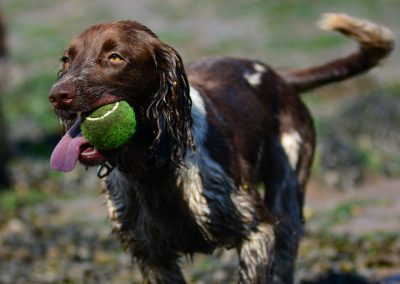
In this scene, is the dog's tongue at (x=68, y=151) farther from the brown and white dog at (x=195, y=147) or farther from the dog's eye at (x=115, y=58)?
the dog's eye at (x=115, y=58)

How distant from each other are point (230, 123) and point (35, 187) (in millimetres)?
6265

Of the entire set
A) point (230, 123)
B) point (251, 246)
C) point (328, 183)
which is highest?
point (230, 123)

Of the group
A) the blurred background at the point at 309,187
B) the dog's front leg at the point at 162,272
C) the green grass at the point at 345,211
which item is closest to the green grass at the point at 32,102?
the blurred background at the point at 309,187

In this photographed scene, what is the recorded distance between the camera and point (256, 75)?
6520 mm

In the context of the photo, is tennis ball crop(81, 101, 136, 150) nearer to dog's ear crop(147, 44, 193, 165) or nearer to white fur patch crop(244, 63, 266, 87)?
dog's ear crop(147, 44, 193, 165)

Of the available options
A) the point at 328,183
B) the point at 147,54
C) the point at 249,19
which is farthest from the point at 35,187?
the point at 249,19

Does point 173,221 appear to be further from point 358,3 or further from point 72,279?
point 358,3

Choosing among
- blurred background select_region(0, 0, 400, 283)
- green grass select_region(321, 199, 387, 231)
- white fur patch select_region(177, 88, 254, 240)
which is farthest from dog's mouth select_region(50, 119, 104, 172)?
green grass select_region(321, 199, 387, 231)

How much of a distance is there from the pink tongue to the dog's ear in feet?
1.27

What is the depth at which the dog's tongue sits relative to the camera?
4.63 meters

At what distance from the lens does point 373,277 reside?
23.6 ft

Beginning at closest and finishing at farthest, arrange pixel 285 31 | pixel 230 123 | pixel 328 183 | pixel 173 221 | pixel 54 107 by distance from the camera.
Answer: pixel 54 107, pixel 173 221, pixel 230 123, pixel 328 183, pixel 285 31

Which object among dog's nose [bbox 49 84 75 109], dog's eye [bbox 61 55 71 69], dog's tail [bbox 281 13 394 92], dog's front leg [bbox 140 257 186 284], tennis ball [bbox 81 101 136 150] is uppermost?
dog's nose [bbox 49 84 75 109]

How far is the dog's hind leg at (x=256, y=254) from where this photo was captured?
5492 millimetres
